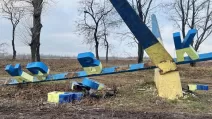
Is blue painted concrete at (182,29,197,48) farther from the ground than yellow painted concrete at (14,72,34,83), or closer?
farther from the ground

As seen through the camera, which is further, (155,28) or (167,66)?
(155,28)

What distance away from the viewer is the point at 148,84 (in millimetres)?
10180

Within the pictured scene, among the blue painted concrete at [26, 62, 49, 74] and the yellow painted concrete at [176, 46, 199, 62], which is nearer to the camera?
the yellow painted concrete at [176, 46, 199, 62]

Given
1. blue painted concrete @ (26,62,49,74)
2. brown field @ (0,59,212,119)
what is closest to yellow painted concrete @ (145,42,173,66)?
brown field @ (0,59,212,119)

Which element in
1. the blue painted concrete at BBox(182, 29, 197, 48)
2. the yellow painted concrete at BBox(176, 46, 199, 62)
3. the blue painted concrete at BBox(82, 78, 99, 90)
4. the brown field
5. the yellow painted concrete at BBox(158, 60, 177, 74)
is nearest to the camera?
the brown field

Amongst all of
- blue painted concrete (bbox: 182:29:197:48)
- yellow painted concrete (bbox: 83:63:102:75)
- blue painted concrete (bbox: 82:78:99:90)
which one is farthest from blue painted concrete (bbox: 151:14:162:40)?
blue painted concrete (bbox: 82:78:99:90)

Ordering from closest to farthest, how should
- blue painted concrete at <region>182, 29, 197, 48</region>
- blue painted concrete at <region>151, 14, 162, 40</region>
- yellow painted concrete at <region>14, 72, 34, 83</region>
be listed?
1. blue painted concrete at <region>182, 29, 197, 48</region>
2. blue painted concrete at <region>151, 14, 162, 40</region>
3. yellow painted concrete at <region>14, 72, 34, 83</region>

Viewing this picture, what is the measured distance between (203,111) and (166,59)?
1573 mm

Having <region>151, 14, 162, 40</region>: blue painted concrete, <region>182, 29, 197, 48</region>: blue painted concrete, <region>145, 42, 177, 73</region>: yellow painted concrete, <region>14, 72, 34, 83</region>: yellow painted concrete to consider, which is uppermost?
<region>151, 14, 162, 40</region>: blue painted concrete

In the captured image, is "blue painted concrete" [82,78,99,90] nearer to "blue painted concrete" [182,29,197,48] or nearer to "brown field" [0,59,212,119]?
"brown field" [0,59,212,119]

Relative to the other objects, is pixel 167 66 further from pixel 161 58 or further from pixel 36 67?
pixel 36 67

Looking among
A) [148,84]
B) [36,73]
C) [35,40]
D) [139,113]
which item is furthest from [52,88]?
[35,40]

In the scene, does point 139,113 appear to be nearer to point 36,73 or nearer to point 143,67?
point 143,67

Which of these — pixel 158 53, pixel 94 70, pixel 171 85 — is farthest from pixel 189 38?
pixel 94 70
